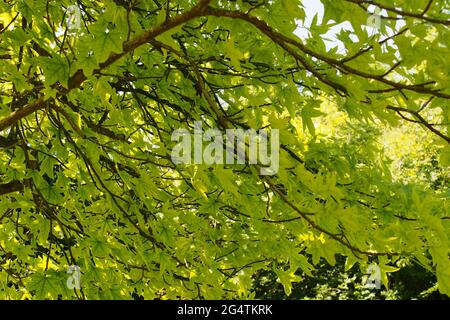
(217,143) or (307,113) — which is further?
(307,113)

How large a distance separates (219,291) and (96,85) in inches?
76.5

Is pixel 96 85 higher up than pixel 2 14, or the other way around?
pixel 2 14

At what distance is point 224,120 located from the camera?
2.45m

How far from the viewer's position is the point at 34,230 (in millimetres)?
3930

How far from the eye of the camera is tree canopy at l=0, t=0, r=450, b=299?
2072 millimetres

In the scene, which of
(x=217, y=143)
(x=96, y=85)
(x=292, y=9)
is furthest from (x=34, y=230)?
(x=292, y=9)

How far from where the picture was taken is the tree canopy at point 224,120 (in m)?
2.07

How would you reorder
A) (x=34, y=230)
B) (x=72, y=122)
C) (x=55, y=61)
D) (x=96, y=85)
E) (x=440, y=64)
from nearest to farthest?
(x=440, y=64) < (x=55, y=61) < (x=96, y=85) < (x=72, y=122) < (x=34, y=230)

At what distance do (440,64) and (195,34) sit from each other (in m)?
1.96
